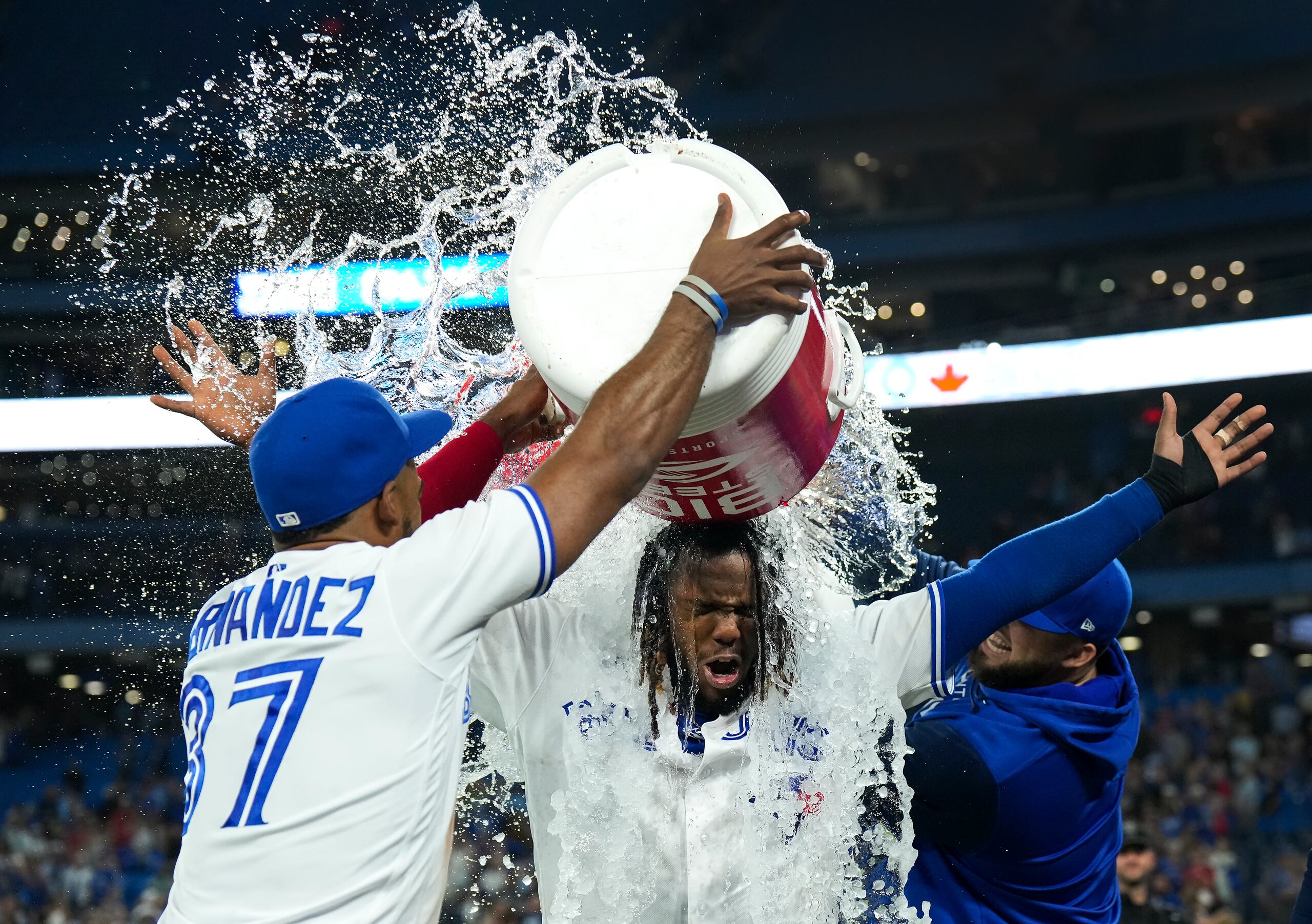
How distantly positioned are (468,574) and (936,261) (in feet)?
48.4

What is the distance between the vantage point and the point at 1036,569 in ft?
7.48

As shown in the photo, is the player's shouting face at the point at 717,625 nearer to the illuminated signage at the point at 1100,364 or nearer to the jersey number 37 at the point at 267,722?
the jersey number 37 at the point at 267,722

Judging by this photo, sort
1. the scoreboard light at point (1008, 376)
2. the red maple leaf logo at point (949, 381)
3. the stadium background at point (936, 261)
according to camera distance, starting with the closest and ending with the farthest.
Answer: the scoreboard light at point (1008, 376) → the stadium background at point (936, 261) → the red maple leaf logo at point (949, 381)

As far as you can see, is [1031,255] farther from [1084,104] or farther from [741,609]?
[741,609]

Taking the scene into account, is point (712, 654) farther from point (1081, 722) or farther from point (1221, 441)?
point (1221, 441)

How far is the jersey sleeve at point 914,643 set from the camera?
7.68 ft

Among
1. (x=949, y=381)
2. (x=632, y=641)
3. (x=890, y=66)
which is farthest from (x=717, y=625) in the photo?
(x=890, y=66)

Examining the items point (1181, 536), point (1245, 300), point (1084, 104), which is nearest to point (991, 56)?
point (1084, 104)

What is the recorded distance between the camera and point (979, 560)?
242cm

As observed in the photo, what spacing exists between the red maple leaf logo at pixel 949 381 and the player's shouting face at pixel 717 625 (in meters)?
12.4

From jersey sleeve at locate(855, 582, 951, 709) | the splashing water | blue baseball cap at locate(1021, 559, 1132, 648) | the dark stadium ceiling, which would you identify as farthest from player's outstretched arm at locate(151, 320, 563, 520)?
the dark stadium ceiling

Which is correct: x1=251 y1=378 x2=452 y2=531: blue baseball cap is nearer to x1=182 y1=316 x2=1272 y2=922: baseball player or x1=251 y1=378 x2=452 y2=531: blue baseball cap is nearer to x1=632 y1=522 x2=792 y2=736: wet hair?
x1=182 y1=316 x2=1272 y2=922: baseball player

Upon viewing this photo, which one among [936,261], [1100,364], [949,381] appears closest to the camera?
[949,381]

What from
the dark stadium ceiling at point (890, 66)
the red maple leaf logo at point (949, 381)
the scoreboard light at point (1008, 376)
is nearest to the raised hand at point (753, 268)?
the scoreboard light at point (1008, 376)
